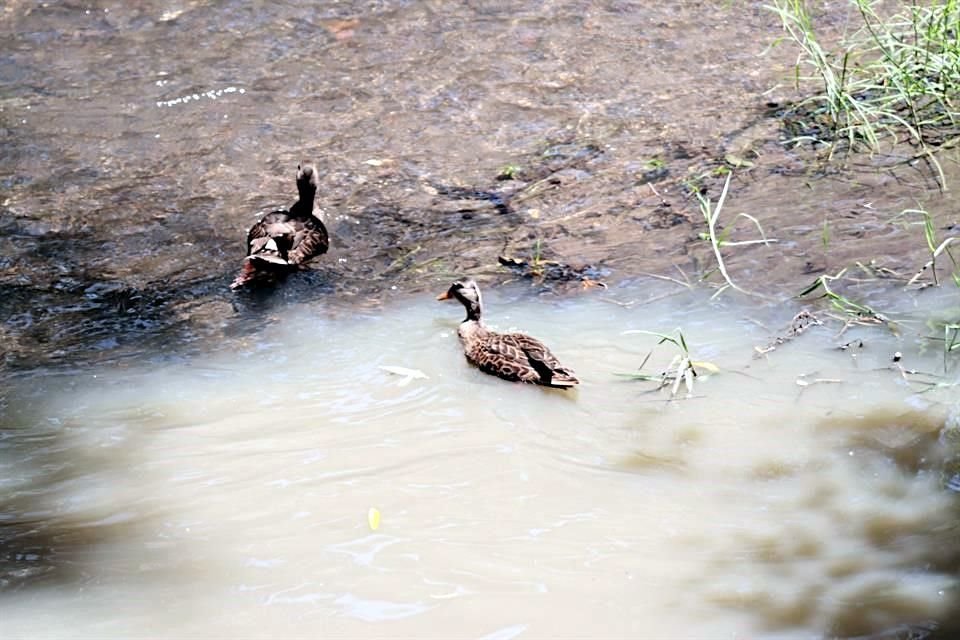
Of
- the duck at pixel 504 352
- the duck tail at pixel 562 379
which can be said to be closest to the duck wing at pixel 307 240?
the duck at pixel 504 352

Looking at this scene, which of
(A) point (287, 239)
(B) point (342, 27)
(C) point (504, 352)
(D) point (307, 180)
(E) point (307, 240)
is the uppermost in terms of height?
(B) point (342, 27)

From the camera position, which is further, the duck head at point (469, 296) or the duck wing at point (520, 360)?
the duck head at point (469, 296)

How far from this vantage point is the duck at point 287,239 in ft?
23.5

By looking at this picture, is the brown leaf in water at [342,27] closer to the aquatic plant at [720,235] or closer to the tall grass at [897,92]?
the tall grass at [897,92]

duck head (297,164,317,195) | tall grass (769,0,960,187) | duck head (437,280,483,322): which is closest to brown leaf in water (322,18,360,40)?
duck head (297,164,317,195)

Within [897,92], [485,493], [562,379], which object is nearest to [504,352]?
[562,379]

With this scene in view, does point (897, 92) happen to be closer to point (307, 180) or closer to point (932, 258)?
point (932, 258)

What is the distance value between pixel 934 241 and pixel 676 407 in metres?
2.16

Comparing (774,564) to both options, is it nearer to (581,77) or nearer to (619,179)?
(619,179)

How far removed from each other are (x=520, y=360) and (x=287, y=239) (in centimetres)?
194

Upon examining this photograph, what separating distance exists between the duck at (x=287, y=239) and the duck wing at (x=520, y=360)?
61.0 inches

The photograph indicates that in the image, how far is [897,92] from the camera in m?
8.11

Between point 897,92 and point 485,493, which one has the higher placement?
point 897,92

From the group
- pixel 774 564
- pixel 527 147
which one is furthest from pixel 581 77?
pixel 774 564
